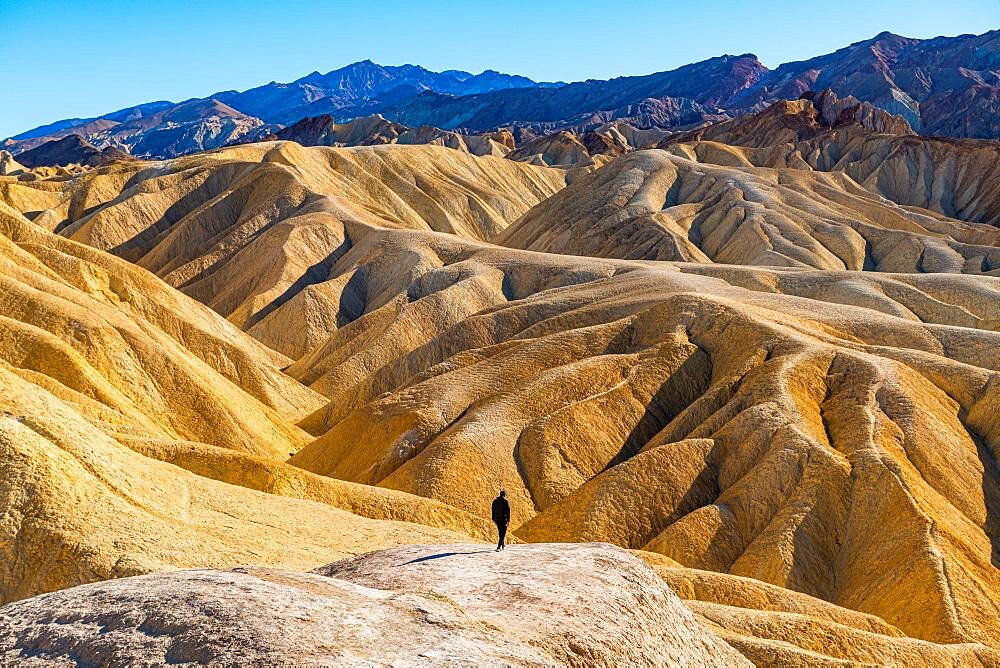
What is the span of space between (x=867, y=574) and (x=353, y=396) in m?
37.8

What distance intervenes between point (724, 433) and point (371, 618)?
3446cm

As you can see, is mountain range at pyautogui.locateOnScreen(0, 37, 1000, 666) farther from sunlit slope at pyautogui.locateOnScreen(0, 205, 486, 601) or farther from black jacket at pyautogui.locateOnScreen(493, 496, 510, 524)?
black jacket at pyautogui.locateOnScreen(493, 496, 510, 524)

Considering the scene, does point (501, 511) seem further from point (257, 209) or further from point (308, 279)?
point (257, 209)

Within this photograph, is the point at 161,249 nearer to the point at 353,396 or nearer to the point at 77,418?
the point at 353,396

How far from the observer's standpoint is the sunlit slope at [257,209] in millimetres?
101312

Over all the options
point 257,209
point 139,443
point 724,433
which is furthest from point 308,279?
point 139,443

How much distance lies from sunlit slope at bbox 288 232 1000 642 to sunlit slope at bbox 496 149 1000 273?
3036 centimetres

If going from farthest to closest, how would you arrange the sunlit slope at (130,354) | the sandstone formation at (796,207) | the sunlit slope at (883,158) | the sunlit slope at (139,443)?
1. the sunlit slope at (883,158)
2. the sandstone formation at (796,207)
3. the sunlit slope at (130,354)
4. the sunlit slope at (139,443)

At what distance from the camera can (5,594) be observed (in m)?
21.3

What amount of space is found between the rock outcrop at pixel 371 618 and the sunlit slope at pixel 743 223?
273 feet

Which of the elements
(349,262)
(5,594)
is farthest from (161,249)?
(5,594)

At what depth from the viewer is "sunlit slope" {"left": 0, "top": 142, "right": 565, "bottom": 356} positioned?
101m

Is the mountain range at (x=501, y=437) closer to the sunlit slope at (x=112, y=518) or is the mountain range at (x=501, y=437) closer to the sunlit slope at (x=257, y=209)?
the sunlit slope at (x=112, y=518)

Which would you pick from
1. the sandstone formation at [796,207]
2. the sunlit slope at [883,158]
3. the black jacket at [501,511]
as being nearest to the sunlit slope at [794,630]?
the black jacket at [501,511]
